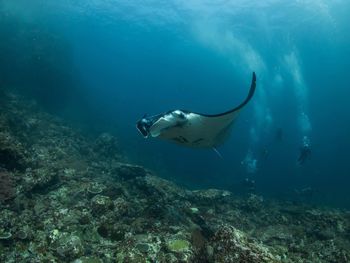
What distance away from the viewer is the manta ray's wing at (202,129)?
6.15 m

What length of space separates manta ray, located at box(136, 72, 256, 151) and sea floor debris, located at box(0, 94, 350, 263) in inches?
76.3

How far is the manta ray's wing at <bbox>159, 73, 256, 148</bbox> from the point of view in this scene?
20.2ft

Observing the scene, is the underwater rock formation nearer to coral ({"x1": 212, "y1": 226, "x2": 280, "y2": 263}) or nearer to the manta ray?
the manta ray

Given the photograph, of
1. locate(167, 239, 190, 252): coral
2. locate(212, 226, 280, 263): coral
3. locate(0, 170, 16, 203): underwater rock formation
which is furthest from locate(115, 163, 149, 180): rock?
locate(212, 226, 280, 263): coral

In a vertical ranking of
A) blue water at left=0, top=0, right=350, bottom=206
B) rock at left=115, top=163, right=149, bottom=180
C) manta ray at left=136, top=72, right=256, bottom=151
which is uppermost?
blue water at left=0, top=0, right=350, bottom=206

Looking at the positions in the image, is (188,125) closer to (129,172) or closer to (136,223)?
(136,223)

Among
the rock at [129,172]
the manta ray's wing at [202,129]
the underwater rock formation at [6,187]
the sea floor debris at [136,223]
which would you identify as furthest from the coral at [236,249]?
the rock at [129,172]

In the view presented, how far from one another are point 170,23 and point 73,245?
143ft

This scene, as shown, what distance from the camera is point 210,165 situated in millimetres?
40188

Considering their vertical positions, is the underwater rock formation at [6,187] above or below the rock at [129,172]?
below

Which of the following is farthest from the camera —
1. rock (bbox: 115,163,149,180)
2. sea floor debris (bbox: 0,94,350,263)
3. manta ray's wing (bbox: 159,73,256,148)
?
rock (bbox: 115,163,149,180)

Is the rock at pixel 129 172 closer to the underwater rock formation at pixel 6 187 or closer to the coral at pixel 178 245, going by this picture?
the underwater rock formation at pixel 6 187

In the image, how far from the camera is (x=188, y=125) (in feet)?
20.7

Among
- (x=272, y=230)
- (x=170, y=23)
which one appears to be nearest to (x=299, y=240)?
(x=272, y=230)
